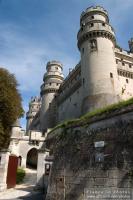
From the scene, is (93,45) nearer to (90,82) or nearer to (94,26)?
(94,26)

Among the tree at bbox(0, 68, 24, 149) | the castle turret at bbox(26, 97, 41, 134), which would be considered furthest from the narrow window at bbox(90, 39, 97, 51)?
the castle turret at bbox(26, 97, 41, 134)

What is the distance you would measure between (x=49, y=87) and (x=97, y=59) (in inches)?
748

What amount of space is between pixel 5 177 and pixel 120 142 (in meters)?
11.7

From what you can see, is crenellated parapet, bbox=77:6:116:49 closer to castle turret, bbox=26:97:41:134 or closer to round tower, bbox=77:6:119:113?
round tower, bbox=77:6:119:113

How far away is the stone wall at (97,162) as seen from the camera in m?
11.1

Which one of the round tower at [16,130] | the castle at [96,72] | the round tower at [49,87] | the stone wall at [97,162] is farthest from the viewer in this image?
the round tower at [49,87]

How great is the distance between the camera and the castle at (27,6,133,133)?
90.0 ft

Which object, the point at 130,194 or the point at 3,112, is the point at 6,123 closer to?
the point at 3,112

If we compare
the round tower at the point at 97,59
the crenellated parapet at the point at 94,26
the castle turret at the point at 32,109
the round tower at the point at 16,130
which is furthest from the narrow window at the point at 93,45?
the castle turret at the point at 32,109

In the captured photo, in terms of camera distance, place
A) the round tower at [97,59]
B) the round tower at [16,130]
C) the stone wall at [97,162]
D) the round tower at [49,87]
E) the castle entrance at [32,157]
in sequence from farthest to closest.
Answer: the round tower at [49,87]
the castle entrance at [32,157]
the round tower at [16,130]
the round tower at [97,59]
the stone wall at [97,162]

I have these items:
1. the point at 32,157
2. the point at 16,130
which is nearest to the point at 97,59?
the point at 16,130

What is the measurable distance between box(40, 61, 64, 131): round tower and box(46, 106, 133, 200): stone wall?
96.3ft

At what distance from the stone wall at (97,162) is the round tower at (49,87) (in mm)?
29367

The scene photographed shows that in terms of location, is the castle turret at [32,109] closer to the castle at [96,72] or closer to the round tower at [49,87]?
the round tower at [49,87]
